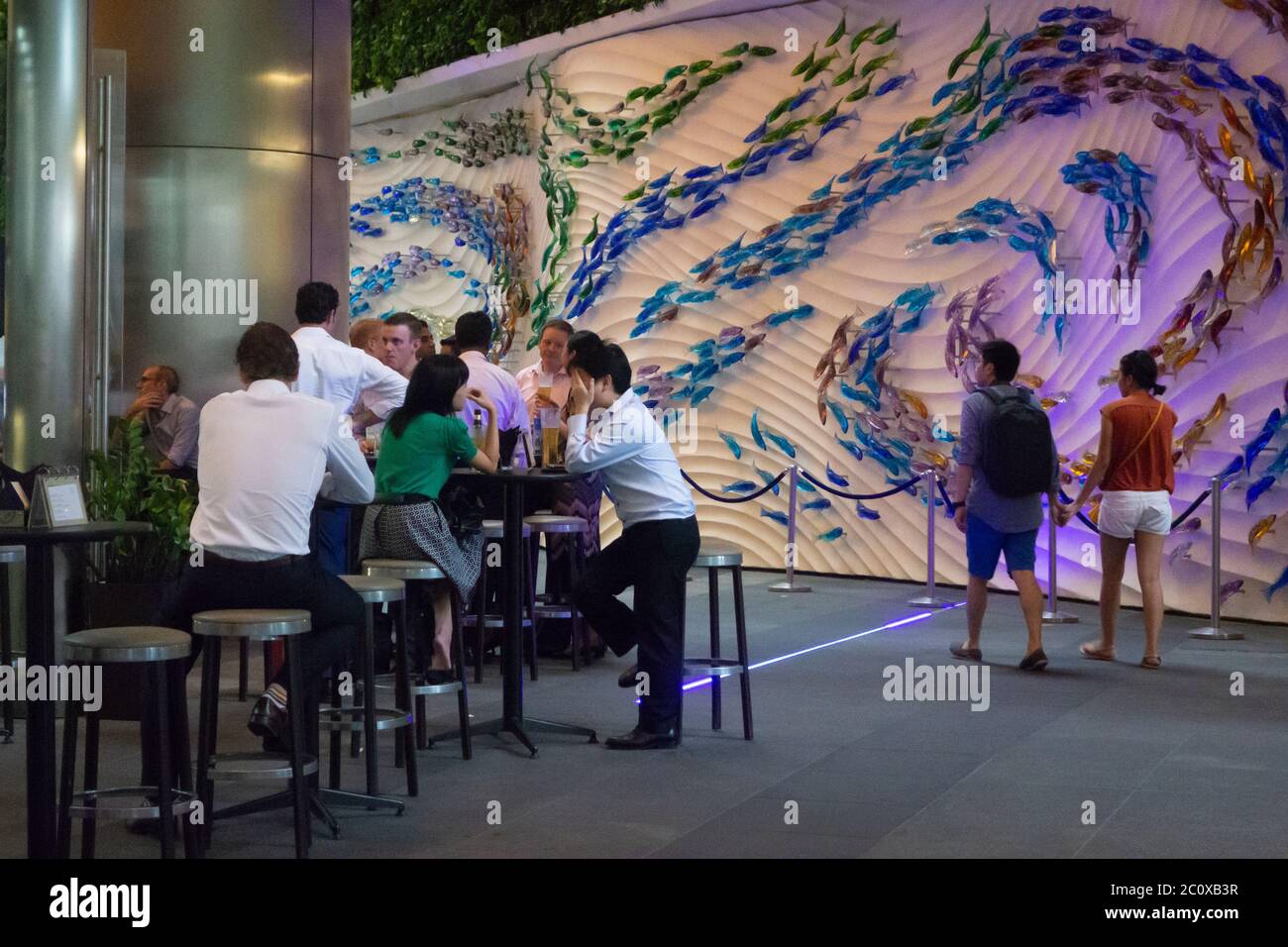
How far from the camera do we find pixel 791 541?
11.2 metres

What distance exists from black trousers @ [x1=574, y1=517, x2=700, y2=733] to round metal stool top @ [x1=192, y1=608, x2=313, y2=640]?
5.61 feet

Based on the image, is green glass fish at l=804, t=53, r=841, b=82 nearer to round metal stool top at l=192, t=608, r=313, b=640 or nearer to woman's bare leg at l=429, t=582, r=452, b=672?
woman's bare leg at l=429, t=582, r=452, b=672

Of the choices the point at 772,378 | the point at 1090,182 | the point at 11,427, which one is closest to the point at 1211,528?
the point at 1090,182

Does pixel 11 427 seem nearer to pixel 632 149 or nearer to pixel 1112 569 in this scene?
pixel 1112 569

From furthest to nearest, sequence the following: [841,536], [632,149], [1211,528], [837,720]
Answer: [632,149] → [841,536] → [1211,528] → [837,720]

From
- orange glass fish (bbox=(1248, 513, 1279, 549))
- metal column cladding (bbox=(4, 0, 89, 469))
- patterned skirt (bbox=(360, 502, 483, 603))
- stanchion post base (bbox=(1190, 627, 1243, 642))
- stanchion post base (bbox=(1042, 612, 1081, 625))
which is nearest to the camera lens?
patterned skirt (bbox=(360, 502, 483, 603))

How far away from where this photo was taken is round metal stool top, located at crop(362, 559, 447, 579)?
5613mm

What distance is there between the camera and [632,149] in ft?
40.0

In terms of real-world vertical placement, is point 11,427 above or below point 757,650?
above

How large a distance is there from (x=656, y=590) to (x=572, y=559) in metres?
2.36

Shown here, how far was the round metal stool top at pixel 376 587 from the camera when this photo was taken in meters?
4.95

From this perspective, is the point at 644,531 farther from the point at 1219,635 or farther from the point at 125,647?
the point at 1219,635

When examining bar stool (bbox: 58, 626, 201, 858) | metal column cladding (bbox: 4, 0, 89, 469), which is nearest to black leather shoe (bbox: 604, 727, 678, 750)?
bar stool (bbox: 58, 626, 201, 858)

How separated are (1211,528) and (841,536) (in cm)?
291
